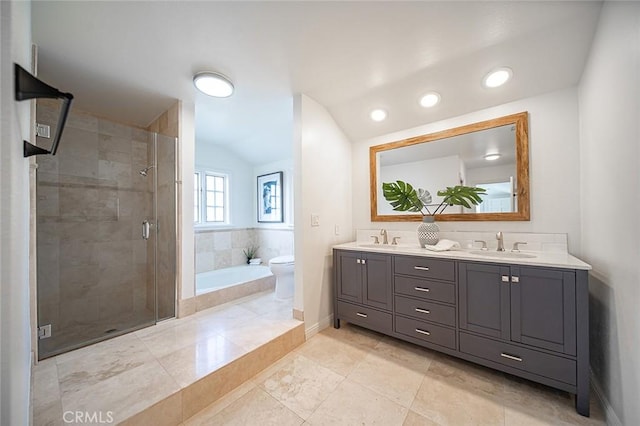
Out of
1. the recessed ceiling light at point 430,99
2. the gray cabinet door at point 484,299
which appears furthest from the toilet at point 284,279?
the recessed ceiling light at point 430,99

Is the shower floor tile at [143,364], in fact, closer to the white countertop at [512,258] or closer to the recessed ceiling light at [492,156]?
the white countertop at [512,258]

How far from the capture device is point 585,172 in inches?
63.1

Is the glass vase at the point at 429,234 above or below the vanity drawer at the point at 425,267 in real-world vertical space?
above

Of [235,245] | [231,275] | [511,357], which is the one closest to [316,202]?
[511,357]

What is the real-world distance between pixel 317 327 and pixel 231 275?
1842 millimetres

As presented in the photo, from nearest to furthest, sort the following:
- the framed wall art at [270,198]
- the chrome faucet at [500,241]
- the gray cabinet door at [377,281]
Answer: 1. the chrome faucet at [500,241]
2. the gray cabinet door at [377,281]
3. the framed wall art at [270,198]

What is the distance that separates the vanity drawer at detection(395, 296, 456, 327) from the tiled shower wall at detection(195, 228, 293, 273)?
2034 millimetres

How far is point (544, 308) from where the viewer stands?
1388 millimetres

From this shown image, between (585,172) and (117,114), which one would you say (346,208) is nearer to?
(585,172)

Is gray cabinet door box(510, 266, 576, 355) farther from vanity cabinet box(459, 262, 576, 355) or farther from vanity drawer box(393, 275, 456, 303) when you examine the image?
vanity drawer box(393, 275, 456, 303)

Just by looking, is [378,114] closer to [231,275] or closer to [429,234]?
[429,234]

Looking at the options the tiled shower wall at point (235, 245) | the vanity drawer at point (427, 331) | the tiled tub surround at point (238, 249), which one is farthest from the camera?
the tiled shower wall at point (235, 245)

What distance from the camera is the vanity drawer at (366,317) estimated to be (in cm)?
A: 200

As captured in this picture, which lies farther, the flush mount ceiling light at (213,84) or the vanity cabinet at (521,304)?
the flush mount ceiling light at (213,84)
